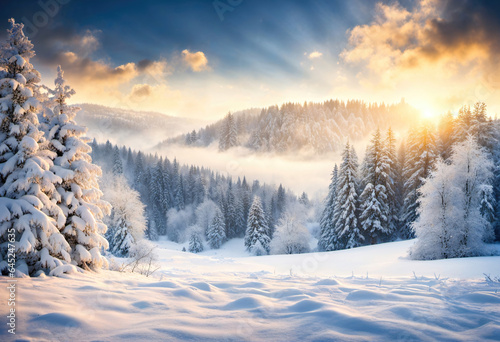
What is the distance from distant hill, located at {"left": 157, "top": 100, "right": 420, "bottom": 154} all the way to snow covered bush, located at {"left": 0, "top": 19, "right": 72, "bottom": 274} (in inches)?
6182

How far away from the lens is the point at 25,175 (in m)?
6.95

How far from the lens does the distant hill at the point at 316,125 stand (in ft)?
500

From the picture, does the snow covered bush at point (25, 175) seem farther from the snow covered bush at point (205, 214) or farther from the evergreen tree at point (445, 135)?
the snow covered bush at point (205, 214)

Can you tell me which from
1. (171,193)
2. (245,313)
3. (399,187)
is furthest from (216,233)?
(245,313)

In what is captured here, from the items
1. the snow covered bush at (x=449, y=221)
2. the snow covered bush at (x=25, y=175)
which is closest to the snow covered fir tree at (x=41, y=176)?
the snow covered bush at (x=25, y=175)

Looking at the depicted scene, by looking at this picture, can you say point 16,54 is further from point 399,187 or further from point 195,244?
point 195,244

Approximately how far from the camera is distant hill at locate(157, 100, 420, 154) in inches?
5999

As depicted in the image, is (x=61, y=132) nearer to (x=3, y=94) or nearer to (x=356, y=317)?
(x=3, y=94)

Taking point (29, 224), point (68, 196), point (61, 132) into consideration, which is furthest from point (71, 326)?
point (61, 132)

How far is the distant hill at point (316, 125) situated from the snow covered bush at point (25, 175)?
515 feet

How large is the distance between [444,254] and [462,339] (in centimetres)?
1935

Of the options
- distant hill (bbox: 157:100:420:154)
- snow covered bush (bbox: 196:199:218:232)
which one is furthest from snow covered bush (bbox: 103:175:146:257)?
distant hill (bbox: 157:100:420:154)

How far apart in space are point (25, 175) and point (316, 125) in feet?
525

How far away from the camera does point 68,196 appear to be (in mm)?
7922
